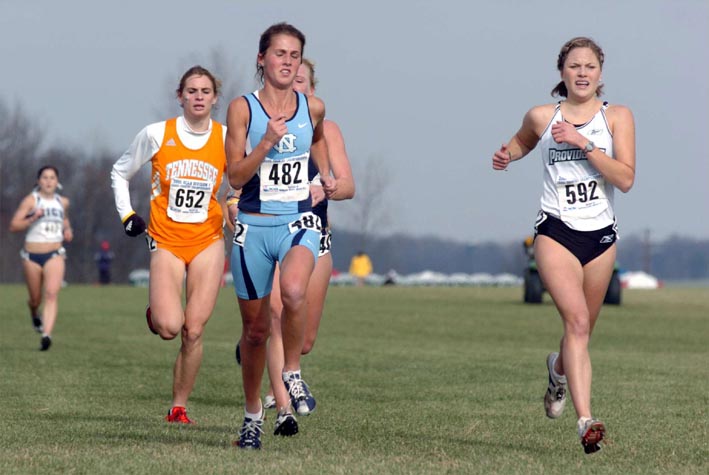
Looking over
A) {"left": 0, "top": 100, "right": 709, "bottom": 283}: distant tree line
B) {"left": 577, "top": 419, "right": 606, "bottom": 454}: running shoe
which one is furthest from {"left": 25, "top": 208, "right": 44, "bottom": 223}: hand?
{"left": 0, "top": 100, "right": 709, "bottom": 283}: distant tree line

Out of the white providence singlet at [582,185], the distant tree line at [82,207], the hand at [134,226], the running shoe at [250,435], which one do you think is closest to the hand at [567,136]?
the white providence singlet at [582,185]

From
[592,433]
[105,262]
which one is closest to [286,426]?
[592,433]

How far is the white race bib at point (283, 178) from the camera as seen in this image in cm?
798

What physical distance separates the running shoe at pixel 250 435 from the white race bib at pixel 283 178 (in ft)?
4.55

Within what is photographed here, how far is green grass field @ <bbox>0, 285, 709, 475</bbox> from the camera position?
7.65 meters

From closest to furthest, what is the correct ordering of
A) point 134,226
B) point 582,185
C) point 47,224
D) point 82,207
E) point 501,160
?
point 582,185
point 501,160
point 134,226
point 47,224
point 82,207

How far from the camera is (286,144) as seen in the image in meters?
7.93

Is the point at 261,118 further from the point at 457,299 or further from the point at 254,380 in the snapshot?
the point at 457,299

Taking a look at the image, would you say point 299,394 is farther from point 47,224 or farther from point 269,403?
point 47,224

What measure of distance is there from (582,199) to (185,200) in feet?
10.4

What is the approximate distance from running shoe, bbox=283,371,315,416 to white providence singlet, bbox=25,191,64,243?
9.68m

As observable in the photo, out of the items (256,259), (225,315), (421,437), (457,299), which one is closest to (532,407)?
(421,437)

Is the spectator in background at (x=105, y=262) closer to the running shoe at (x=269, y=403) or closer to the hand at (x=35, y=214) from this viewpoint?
the hand at (x=35, y=214)

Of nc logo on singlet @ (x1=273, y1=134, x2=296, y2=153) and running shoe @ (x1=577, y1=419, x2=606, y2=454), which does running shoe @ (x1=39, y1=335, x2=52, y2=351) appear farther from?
running shoe @ (x1=577, y1=419, x2=606, y2=454)
